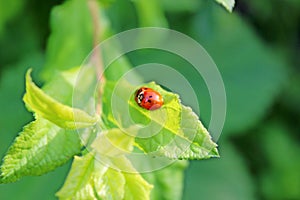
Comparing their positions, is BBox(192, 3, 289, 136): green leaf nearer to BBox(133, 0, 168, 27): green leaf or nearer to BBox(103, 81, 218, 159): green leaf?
BBox(133, 0, 168, 27): green leaf

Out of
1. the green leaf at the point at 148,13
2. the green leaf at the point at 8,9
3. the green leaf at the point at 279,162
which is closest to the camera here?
the green leaf at the point at 148,13

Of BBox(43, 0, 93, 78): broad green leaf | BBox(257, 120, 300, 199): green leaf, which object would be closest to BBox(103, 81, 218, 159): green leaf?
BBox(43, 0, 93, 78): broad green leaf

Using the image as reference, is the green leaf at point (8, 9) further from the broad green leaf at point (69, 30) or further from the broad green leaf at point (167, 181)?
the broad green leaf at point (167, 181)

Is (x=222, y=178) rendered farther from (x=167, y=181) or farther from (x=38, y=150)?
(x=38, y=150)

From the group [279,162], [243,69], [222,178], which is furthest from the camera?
[279,162]

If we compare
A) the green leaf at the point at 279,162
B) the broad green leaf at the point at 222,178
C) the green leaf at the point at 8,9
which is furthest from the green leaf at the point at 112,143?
the green leaf at the point at 279,162

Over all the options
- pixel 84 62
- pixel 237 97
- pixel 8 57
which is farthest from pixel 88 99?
pixel 237 97

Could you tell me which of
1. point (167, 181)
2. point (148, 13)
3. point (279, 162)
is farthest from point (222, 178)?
point (167, 181)
